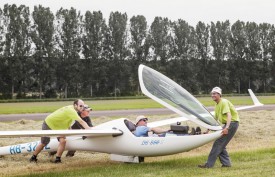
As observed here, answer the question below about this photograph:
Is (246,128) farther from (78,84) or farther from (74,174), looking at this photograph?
(78,84)

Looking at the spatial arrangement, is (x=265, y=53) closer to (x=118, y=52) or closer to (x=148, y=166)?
(x=118, y=52)

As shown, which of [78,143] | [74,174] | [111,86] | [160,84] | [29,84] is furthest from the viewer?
[111,86]

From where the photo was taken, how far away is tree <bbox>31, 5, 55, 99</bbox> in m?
61.0

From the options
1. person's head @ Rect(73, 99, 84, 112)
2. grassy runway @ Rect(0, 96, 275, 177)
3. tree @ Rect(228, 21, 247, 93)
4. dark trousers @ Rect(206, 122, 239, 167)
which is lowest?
grassy runway @ Rect(0, 96, 275, 177)

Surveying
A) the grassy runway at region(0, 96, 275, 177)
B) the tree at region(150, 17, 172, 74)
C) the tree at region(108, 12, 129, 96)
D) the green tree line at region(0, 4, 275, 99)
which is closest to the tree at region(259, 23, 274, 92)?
the green tree line at region(0, 4, 275, 99)

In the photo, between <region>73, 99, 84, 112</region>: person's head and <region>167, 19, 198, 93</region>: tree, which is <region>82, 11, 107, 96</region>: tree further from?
A: <region>73, 99, 84, 112</region>: person's head

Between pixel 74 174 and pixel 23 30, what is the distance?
5447 cm

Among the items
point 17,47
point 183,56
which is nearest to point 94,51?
point 17,47

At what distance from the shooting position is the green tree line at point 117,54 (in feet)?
199

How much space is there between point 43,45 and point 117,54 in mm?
11974

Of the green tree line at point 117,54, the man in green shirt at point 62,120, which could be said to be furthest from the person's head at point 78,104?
the green tree line at point 117,54

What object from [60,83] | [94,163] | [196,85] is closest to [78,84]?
[60,83]

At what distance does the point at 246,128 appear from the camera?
18.0 metres

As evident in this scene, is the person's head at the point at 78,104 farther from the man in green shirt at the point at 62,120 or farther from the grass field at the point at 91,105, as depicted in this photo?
the grass field at the point at 91,105
